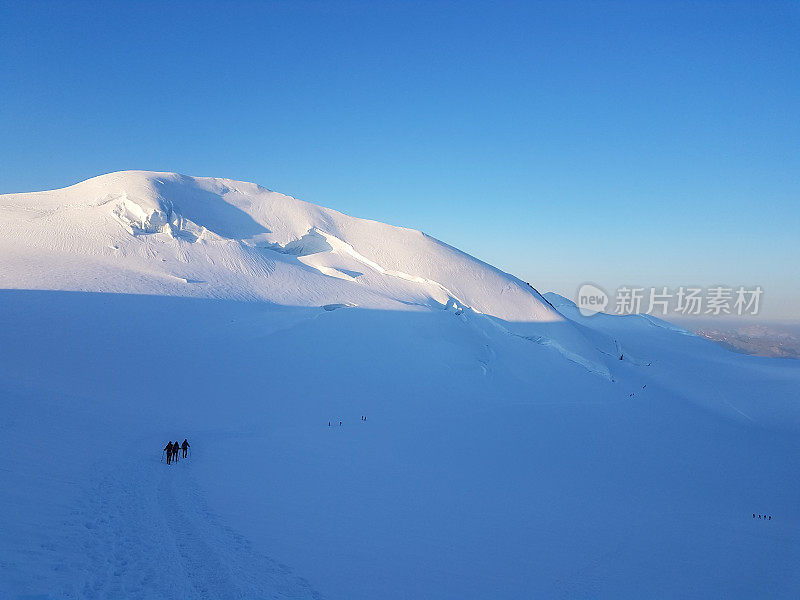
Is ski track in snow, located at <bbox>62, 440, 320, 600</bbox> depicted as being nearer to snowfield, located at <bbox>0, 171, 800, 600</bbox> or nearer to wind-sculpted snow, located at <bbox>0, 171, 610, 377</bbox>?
snowfield, located at <bbox>0, 171, 800, 600</bbox>

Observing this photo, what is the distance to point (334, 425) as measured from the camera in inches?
806

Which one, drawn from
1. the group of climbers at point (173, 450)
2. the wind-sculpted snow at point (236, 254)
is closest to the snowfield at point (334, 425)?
the wind-sculpted snow at point (236, 254)

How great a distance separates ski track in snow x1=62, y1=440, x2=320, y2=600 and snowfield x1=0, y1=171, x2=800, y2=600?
6 centimetres

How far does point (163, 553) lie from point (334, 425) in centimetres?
1258

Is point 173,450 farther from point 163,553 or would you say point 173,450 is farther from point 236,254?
point 236,254

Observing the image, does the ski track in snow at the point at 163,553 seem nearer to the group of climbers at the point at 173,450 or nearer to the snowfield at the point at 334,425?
the snowfield at the point at 334,425

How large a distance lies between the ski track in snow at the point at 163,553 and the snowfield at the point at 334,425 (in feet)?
0.19

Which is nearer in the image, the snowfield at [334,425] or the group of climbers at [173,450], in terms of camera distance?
the snowfield at [334,425]

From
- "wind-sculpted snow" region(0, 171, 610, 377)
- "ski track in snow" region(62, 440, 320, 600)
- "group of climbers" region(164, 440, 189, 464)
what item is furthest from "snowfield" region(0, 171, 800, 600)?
"group of climbers" region(164, 440, 189, 464)

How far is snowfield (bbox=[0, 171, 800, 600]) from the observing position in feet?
29.9

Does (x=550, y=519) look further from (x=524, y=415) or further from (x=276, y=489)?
(x=524, y=415)

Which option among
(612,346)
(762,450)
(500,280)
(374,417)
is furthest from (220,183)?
(762,450)

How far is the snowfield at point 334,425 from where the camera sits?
9.11 m

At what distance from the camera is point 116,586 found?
6.77 metres
